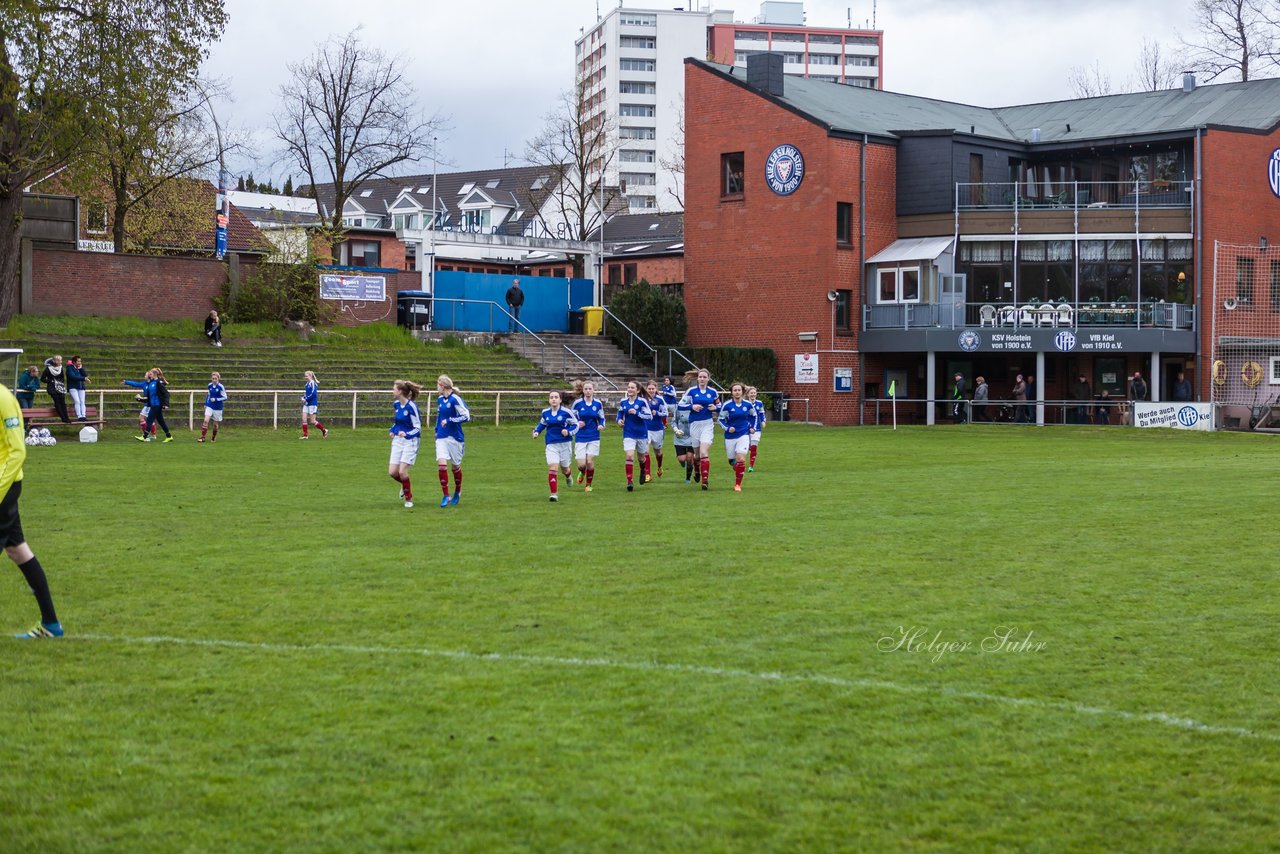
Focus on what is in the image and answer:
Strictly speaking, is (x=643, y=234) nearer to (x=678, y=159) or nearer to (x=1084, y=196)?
(x=678, y=159)

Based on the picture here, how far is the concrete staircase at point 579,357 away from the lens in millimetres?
46219

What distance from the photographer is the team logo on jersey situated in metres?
47.8

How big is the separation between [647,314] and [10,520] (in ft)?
136

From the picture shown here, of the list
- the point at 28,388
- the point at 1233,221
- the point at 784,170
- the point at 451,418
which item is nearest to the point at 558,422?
the point at 451,418

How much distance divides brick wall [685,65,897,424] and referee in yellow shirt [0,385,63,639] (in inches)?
1546

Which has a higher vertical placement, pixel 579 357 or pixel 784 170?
pixel 784 170

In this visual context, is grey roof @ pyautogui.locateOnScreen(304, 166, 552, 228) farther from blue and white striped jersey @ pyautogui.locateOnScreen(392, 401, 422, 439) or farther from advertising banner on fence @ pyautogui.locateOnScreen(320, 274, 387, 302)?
blue and white striped jersey @ pyautogui.locateOnScreen(392, 401, 422, 439)

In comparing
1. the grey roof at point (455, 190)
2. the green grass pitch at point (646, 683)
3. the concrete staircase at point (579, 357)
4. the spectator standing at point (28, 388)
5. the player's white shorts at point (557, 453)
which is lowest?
the green grass pitch at point (646, 683)

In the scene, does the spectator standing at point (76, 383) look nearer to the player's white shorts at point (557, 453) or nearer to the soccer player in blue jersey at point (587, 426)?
the player's white shorts at point (557, 453)

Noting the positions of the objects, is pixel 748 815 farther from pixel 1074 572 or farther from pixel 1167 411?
pixel 1167 411

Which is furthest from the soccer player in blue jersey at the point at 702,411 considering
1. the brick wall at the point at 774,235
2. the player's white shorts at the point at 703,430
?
the brick wall at the point at 774,235

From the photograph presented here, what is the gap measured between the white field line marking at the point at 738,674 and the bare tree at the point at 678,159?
7559cm

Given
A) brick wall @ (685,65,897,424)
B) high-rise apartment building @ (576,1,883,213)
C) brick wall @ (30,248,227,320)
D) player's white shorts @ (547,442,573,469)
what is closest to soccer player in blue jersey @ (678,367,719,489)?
player's white shorts @ (547,442,573,469)

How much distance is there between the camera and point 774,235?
48.8 m
